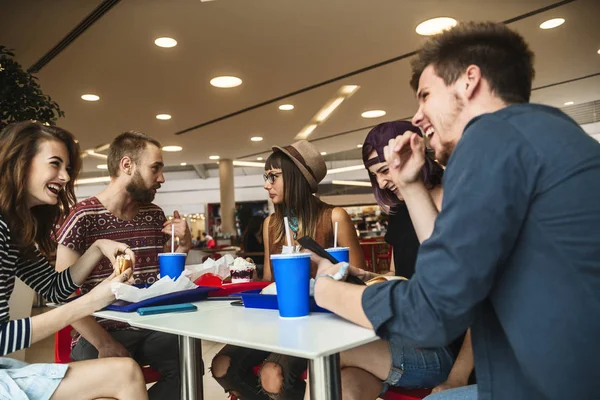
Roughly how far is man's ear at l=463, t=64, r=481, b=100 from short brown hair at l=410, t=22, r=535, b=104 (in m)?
0.01

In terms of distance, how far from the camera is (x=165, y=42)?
4.53 m

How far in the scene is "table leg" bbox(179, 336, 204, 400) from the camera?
156 cm

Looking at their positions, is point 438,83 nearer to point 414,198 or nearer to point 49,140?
point 414,198

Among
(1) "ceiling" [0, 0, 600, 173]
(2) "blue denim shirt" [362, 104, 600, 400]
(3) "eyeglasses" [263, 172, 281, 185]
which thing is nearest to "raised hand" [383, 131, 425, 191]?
(2) "blue denim shirt" [362, 104, 600, 400]

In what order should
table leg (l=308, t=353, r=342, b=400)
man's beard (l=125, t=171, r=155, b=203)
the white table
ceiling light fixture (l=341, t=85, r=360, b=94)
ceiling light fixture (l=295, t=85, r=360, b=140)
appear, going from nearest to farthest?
the white table, table leg (l=308, t=353, r=342, b=400), man's beard (l=125, t=171, r=155, b=203), ceiling light fixture (l=341, t=85, r=360, b=94), ceiling light fixture (l=295, t=85, r=360, b=140)

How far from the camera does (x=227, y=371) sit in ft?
6.79

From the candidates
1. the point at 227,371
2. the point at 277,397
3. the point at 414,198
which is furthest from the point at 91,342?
the point at 414,198

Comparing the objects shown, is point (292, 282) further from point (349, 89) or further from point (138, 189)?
point (349, 89)

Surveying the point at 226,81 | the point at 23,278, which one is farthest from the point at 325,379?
the point at 226,81

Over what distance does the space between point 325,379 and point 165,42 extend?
4133mm

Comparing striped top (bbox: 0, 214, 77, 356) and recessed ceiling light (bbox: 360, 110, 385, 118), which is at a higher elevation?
recessed ceiling light (bbox: 360, 110, 385, 118)

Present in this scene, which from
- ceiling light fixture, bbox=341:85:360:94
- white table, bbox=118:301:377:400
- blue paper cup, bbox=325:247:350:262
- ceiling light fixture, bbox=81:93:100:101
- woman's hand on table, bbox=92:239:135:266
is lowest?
white table, bbox=118:301:377:400

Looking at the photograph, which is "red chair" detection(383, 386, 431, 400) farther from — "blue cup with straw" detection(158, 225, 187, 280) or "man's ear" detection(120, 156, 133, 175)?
"man's ear" detection(120, 156, 133, 175)

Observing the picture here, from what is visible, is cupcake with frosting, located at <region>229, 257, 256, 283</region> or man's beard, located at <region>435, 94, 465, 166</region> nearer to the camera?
man's beard, located at <region>435, 94, 465, 166</region>
